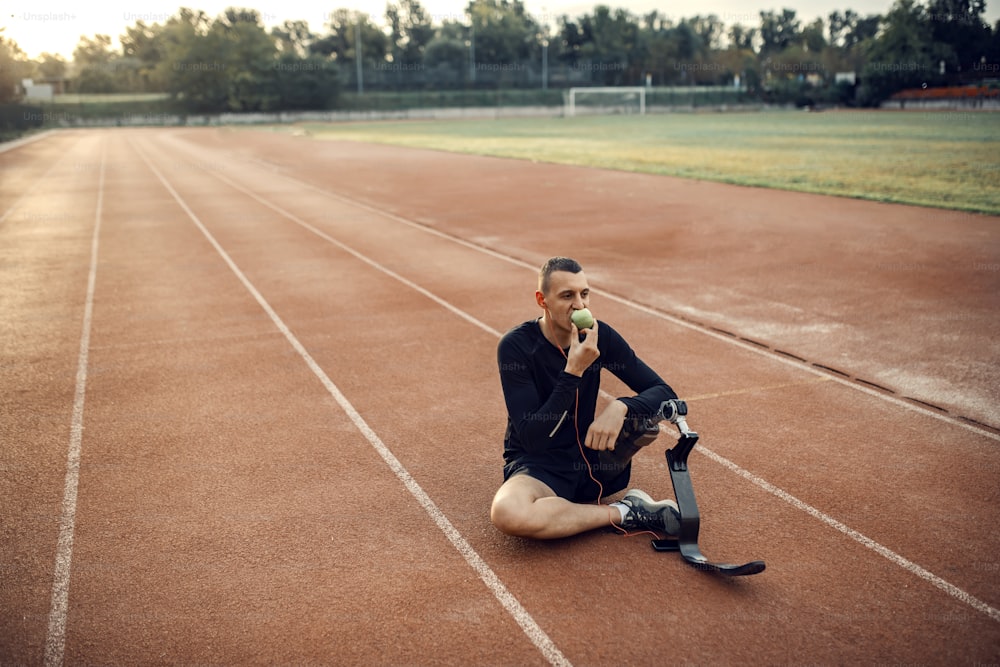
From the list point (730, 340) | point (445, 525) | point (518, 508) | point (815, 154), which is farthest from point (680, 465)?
point (815, 154)

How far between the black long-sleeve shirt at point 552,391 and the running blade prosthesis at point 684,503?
0.20m

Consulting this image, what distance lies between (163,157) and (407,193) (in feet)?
75.2

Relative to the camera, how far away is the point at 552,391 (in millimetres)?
4461

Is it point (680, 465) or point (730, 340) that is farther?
point (730, 340)

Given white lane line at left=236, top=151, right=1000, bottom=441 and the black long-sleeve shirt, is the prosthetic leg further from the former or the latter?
white lane line at left=236, top=151, right=1000, bottom=441

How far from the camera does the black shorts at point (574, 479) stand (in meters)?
4.68

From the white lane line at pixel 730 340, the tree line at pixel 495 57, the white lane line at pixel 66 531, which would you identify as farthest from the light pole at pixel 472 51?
the white lane line at pixel 66 531

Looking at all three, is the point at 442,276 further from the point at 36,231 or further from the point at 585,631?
the point at 36,231

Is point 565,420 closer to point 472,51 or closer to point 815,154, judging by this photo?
point 815,154

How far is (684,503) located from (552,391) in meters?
0.99

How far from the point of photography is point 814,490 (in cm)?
527

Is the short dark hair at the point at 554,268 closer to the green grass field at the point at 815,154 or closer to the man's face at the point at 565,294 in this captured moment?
the man's face at the point at 565,294

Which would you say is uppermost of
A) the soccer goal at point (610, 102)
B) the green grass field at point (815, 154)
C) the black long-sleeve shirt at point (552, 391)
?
the soccer goal at point (610, 102)

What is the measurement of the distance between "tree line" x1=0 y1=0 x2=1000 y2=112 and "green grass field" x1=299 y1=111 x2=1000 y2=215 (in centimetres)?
2484
